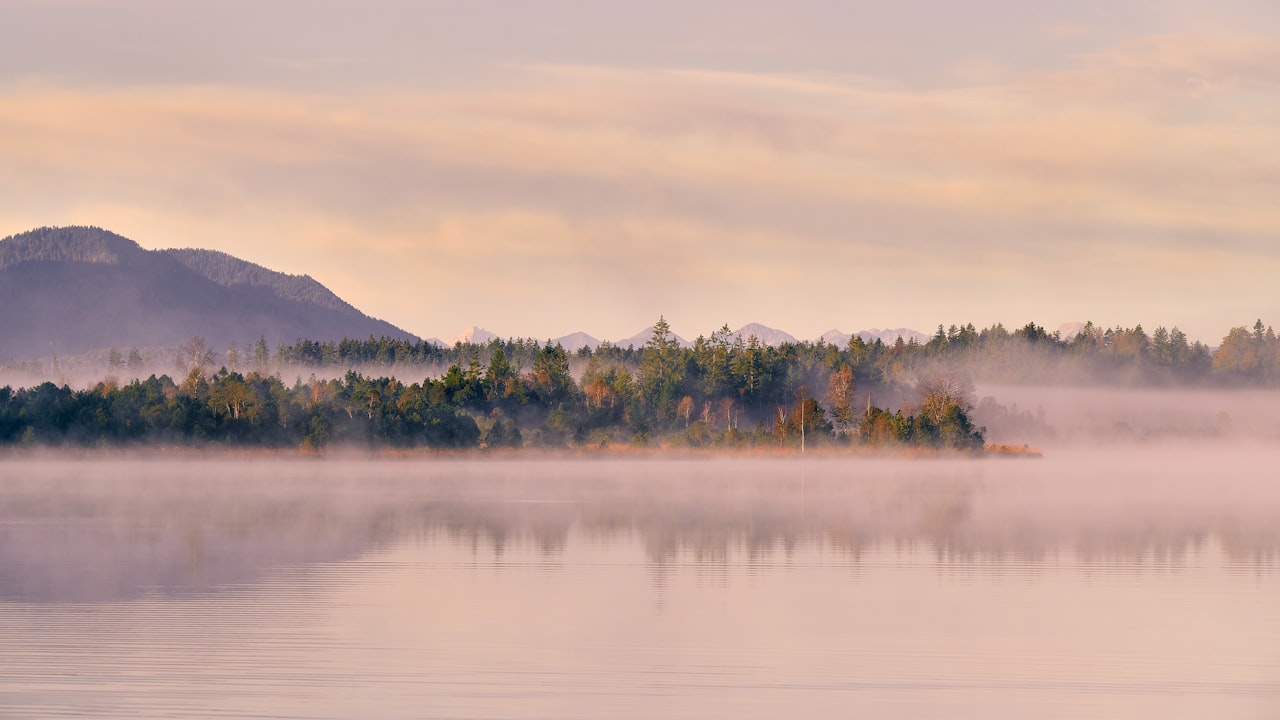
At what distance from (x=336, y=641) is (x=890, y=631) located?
8683 millimetres

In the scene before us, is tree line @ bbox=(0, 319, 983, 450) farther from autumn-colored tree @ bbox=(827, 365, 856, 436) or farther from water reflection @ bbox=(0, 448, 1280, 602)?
water reflection @ bbox=(0, 448, 1280, 602)

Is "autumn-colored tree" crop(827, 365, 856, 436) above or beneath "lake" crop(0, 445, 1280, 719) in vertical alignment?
above

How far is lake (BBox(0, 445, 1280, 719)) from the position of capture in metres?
17.9

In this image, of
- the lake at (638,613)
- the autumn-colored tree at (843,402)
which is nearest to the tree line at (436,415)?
the autumn-colored tree at (843,402)

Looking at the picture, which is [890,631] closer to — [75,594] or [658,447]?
[75,594]

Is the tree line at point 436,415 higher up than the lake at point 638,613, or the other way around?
the tree line at point 436,415

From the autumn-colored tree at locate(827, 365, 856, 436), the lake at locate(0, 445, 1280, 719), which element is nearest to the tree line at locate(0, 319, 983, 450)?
the autumn-colored tree at locate(827, 365, 856, 436)

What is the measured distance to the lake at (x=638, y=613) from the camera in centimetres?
1786

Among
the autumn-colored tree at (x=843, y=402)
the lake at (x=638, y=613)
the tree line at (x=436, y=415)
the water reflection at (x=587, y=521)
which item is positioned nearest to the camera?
the lake at (x=638, y=613)

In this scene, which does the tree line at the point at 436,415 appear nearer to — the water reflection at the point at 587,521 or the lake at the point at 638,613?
the water reflection at the point at 587,521

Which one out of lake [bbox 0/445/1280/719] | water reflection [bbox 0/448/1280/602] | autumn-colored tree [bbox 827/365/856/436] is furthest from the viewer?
autumn-colored tree [bbox 827/365/856/436]

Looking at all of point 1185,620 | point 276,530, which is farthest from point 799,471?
point 1185,620

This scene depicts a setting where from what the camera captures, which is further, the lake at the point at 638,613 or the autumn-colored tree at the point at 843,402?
the autumn-colored tree at the point at 843,402

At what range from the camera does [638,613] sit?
2459 cm
